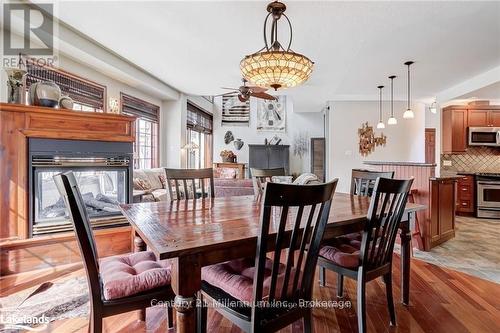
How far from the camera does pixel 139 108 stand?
5.36 metres

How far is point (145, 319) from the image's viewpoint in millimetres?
1852

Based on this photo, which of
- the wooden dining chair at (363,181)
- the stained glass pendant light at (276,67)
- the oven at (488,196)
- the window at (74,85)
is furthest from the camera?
the oven at (488,196)

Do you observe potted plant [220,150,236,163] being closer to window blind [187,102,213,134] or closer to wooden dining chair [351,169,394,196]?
window blind [187,102,213,134]

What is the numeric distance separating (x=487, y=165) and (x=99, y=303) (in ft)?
25.2

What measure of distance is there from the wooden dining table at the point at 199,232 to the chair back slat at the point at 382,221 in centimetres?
8

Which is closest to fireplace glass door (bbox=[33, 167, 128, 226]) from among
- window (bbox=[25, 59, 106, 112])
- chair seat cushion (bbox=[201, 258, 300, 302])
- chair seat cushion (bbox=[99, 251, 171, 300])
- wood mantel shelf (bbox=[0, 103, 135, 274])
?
wood mantel shelf (bbox=[0, 103, 135, 274])

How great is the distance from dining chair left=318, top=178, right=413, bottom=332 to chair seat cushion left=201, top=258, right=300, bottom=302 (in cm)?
47

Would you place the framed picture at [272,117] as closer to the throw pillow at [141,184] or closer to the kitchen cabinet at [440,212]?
the throw pillow at [141,184]

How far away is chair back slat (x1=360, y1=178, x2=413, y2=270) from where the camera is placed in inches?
60.8

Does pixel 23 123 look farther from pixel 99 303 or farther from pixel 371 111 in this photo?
pixel 371 111

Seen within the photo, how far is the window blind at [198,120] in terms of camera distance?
713 centimetres

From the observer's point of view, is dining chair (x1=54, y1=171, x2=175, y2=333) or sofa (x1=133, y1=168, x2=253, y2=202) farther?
sofa (x1=133, y1=168, x2=253, y2=202)

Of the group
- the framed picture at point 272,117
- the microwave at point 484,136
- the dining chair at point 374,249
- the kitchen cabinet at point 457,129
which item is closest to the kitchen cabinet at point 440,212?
the dining chair at point 374,249

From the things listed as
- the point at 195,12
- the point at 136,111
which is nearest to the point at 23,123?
the point at 195,12
